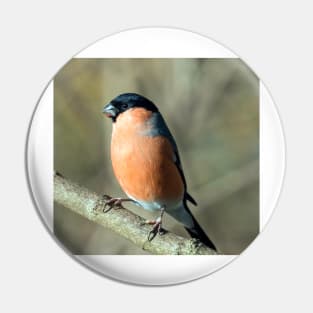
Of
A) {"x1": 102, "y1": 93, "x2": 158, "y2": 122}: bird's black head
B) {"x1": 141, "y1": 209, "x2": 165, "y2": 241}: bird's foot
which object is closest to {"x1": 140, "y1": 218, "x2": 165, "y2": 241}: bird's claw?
{"x1": 141, "y1": 209, "x2": 165, "y2": 241}: bird's foot

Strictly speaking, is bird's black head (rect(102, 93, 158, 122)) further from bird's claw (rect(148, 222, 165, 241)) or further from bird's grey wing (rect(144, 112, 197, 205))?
bird's claw (rect(148, 222, 165, 241))

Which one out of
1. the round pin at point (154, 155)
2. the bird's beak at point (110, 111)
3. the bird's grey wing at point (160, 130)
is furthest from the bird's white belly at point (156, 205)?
the bird's beak at point (110, 111)

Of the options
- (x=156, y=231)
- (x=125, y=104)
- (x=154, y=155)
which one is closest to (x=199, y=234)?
(x=156, y=231)

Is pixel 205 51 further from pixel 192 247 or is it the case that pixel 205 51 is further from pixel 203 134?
pixel 192 247

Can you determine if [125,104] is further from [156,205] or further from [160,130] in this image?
[156,205]

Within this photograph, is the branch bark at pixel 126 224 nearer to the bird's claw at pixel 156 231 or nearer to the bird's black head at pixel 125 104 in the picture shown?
the bird's claw at pixel 156 231

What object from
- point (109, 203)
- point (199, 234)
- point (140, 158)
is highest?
point (140, 158)
